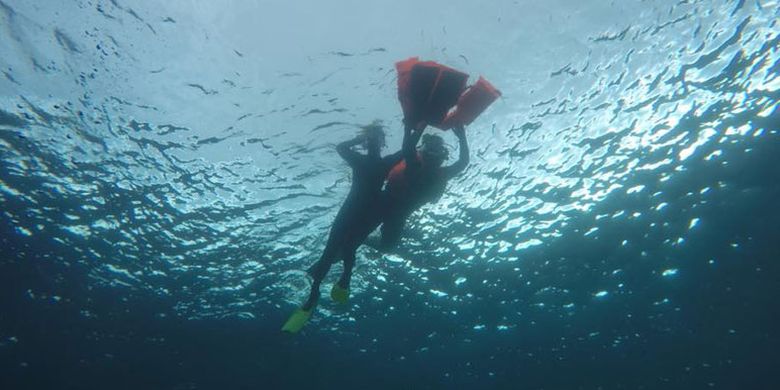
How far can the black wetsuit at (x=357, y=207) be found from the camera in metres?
7.21

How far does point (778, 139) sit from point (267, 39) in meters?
14.0

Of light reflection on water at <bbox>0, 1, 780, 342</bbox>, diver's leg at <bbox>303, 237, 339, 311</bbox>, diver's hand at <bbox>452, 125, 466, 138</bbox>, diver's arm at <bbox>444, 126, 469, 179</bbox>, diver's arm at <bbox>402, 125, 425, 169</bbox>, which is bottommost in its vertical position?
diver's leg at <bbox>303, 237, 339, 311</bbox>

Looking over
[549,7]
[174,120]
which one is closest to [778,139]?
[549,7]

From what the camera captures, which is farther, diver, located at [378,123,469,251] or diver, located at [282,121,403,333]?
diver, located at [282,121,403,333]

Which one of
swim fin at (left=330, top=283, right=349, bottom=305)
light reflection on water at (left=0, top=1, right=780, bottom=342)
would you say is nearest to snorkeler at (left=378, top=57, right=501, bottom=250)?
swim fin at (left=330, top=283, right=349, bottom=305)

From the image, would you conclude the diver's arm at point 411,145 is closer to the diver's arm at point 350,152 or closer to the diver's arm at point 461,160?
the diver's arm at point 461,160

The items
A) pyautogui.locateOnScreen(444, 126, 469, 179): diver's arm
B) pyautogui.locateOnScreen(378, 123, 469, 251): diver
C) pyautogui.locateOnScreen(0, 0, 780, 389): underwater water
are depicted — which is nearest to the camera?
pyautogui.locateOnScreen(378, 123, 469, 251): diver

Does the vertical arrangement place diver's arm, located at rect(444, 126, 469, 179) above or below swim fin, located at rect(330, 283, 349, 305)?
above

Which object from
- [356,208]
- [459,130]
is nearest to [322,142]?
[356,208]

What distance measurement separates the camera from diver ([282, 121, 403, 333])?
284 inches

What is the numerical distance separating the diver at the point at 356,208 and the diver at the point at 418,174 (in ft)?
0.69

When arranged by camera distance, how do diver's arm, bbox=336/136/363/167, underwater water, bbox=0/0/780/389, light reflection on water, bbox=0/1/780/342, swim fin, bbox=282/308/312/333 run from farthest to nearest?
light reflection on water, bbox=0/1/780/342 < underwater water, bbox=0/0/780/389 < swim fin, bbox=282/308/312/333 < diver's arm, bbox=336/136/363/167

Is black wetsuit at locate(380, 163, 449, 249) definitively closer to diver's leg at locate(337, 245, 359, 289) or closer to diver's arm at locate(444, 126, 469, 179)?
diver's arm at locate(444, 126, 469, 179)

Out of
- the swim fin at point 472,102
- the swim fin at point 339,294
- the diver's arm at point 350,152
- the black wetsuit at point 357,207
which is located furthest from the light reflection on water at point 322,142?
the swim fin at point 339,294
